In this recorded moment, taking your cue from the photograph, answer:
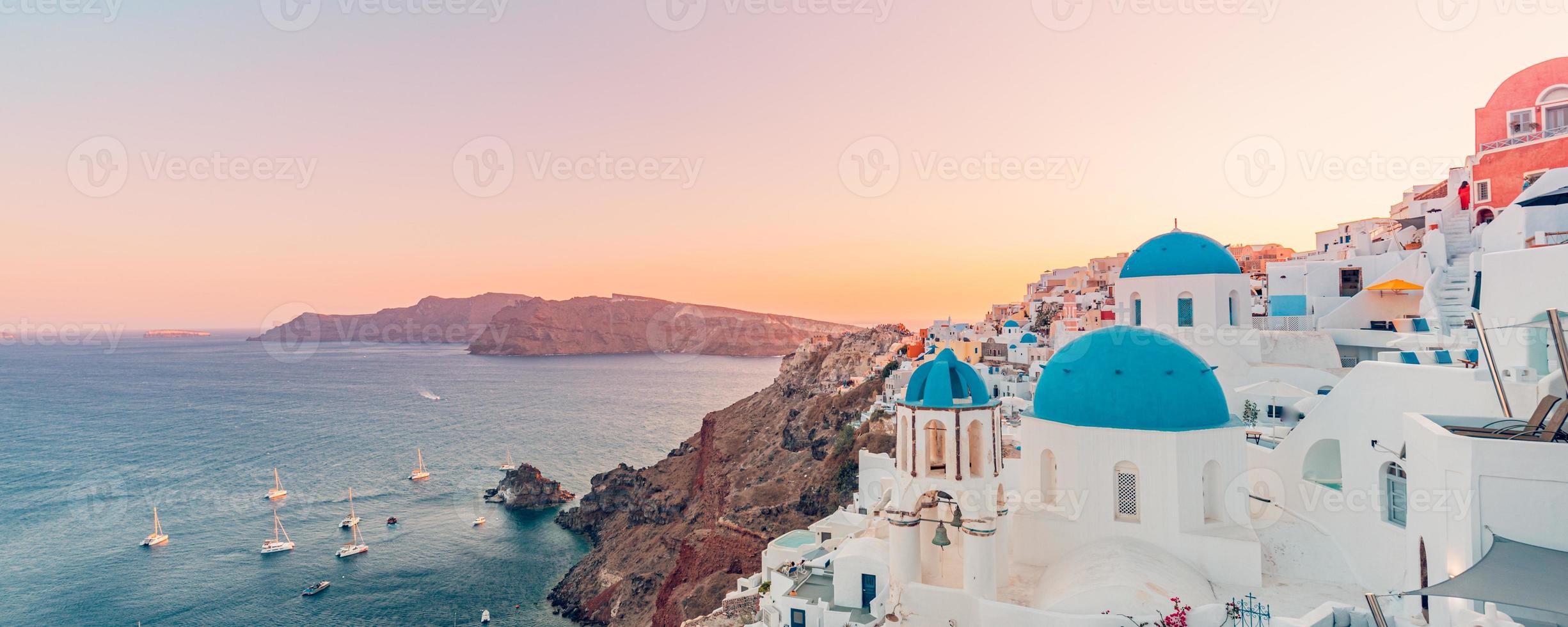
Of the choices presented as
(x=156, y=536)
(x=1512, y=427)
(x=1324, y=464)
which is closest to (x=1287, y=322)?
(x=1324, y=464)

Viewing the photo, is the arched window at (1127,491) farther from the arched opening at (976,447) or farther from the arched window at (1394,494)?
the arched window at (1394,494)

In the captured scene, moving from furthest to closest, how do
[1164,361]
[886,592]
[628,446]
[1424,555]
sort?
1. [628,446]
2. [886,592]
3. [1164,361]
4. [1424,555]

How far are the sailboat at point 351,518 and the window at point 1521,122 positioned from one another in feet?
194

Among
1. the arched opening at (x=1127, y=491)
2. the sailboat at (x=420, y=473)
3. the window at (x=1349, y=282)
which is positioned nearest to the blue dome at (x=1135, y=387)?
the arched opening at (x=1127, y=491)

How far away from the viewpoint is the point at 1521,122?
2327cm

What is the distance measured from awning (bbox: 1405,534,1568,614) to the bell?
7590 millimetres

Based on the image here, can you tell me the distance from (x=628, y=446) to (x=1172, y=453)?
64271 millimetres

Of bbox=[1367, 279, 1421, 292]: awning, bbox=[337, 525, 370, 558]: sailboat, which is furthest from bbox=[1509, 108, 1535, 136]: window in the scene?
bbox=[337, 525, 370, 558]: sailboat

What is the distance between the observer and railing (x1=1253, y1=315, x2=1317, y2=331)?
2498 cm

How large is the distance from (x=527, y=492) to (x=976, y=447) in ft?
A: 150

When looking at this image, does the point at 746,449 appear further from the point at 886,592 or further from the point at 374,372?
the point at 374,372

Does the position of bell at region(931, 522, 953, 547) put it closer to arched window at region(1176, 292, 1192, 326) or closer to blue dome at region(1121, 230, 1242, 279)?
blue dome at region(1121, 230, 1242, 279)

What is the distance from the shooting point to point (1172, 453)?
496 inches

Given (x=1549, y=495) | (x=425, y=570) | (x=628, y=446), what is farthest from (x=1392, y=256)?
(x=628, y=446)
